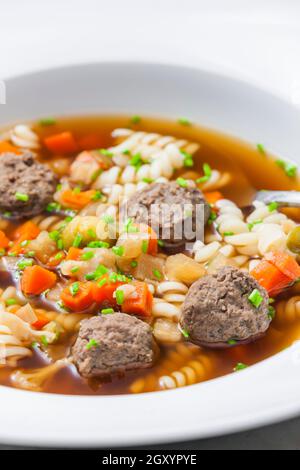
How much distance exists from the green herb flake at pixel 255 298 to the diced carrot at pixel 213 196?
1.50 meters

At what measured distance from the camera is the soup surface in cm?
468

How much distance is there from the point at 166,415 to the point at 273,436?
698 mm

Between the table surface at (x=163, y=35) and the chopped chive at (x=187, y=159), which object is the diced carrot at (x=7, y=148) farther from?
the chopped chive at (x=187, y=159)

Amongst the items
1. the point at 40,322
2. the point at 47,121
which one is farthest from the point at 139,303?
the point at 47,121

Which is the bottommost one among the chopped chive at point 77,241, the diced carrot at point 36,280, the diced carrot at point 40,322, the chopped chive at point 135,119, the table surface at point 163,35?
the diced carrot at point 40,322

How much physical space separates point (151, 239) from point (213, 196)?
1.00m

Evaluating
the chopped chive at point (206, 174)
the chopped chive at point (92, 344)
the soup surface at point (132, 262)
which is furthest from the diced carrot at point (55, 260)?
the chopped chive at point (206, 174)

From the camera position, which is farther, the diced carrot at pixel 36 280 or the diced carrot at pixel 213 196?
the diced carrot at pixel 213 196

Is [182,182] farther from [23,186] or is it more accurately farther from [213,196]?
[23,186]

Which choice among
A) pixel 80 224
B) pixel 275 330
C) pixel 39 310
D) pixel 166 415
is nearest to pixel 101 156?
pixel 80 224

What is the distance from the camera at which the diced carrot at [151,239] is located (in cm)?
539

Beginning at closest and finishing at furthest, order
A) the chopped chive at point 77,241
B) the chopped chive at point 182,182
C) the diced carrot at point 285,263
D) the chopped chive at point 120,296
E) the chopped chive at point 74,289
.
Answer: the chopped chive at point 120,296
the chopped chive at point 74,289
the diced carrot at point 285,263
the chopped chive at point 77,241
the chopped chive at point 182,182

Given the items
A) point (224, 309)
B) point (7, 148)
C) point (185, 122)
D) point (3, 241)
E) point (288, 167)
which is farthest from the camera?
point (185, 122)

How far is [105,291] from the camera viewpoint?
506 cm
